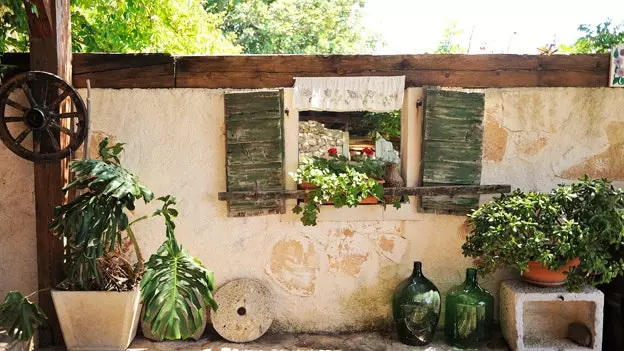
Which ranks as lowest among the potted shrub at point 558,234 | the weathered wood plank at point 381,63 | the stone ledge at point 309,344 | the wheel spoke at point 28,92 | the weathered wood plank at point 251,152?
the stone ledge at point 309,344

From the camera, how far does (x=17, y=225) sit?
405 centimetres

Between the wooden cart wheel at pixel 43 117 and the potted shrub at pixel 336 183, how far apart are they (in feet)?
5.03

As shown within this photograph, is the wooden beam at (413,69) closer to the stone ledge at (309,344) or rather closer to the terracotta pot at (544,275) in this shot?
the terracotta pot at (544,275)

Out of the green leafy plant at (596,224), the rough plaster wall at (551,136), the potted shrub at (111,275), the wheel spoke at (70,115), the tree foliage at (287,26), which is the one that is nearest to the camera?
the potted shrub at (111,275)

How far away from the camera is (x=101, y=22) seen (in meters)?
6.14

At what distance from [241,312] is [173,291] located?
78cm

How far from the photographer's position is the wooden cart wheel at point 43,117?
3717 mm

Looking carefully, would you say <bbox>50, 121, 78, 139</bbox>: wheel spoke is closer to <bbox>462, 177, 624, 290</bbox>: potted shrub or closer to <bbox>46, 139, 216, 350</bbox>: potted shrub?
<bbox>46, 139, 216, 350</bbox>: potted shrub

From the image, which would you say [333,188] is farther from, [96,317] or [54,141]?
[54,141]

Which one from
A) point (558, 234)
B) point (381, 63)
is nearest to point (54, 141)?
point (381, 63)

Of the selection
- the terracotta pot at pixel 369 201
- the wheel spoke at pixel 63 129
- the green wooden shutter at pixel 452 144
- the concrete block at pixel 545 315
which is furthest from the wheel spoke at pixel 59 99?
the concrete block at pixel 545 315

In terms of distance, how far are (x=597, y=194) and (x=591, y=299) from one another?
0.71 m

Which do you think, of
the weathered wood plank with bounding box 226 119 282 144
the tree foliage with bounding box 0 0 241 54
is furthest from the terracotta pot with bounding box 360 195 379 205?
the tree foliage with bounding box 0 0 241 54

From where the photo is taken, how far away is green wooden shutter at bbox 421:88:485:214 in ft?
13.3
